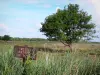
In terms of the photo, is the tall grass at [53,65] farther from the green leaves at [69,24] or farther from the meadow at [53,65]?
the green leaves at [69,24]

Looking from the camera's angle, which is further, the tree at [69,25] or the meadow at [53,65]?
the tree at [69,25]

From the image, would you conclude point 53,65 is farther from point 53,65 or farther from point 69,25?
point 69,25

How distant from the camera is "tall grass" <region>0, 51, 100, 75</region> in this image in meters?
6.43

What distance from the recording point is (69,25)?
44000 mm

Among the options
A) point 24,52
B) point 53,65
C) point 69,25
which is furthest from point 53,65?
point 69,25

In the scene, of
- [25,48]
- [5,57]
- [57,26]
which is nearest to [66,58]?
[25,48]

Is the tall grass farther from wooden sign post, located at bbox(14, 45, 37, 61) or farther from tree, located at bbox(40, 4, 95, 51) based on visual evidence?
tree, located at bbox(40, 4, 95, 51)

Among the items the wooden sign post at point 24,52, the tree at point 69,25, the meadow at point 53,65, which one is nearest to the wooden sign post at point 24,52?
the wooden sign post at point 24,52

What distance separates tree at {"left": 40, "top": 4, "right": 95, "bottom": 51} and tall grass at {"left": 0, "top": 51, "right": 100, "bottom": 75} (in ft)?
118

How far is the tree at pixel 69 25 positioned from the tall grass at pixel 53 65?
35.8 meters

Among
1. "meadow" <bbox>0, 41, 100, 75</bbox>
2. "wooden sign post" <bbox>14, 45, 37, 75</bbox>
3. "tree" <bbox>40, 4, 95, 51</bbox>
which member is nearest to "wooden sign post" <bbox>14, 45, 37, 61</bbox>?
"wooden sign post" <bbox>14, 45, 37, 75</bbox>

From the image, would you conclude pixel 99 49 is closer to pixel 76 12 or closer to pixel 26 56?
pixel 26 56

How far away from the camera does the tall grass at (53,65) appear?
253 inches

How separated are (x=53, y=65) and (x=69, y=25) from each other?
3759 cm
